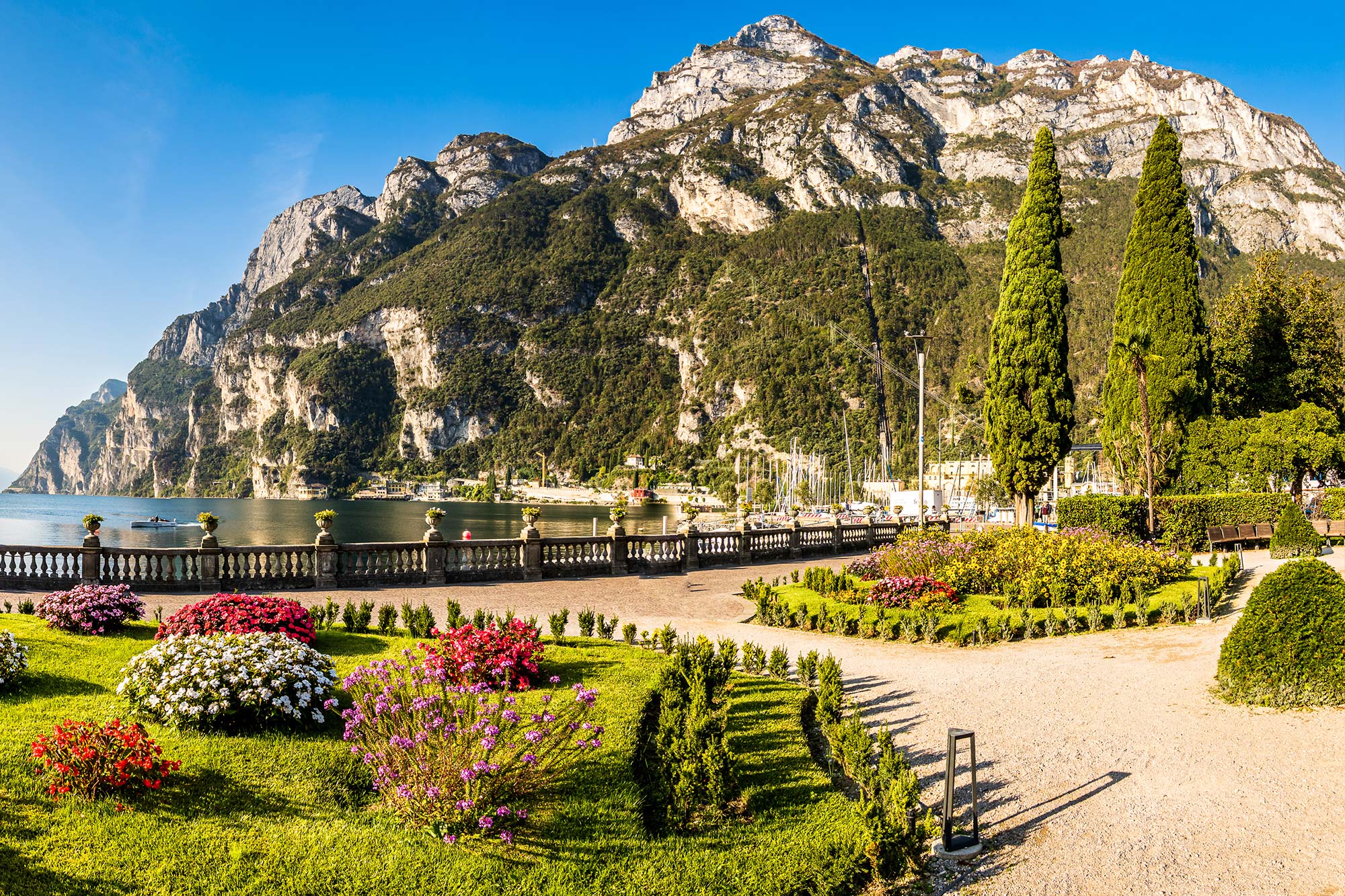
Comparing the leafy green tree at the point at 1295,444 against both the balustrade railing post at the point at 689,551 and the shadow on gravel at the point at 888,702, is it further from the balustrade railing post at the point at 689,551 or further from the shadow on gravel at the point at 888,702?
the shadow on gravel at the point at 888,702

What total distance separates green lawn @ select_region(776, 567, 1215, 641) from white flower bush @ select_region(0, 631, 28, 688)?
12.2 meters

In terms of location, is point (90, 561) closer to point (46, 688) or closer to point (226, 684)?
point (46, 688)

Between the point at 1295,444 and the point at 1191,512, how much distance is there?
20.1 ft

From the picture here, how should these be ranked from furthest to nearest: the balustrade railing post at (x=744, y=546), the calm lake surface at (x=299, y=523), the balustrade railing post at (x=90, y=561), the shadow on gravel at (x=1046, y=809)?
the calm lake surface at (x=299, y=523) → the balustrade railing post at (x=744, y=546) → the balustrade railing post at (x=90, y=561) → the shadow on gravel at (x=1046, y=809)

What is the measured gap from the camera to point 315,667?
7.93 m

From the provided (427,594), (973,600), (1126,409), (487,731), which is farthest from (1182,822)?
(1126,409)

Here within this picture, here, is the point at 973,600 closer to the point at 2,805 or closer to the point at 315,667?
the point at 315,667

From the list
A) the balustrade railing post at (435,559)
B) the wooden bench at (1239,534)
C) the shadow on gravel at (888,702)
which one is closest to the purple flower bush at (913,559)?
the shadow on gravel at (888,702)

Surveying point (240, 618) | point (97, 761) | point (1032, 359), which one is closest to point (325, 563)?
point (240, 618)

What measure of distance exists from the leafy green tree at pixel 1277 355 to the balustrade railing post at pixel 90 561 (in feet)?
144

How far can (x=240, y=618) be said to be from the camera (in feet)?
31.9

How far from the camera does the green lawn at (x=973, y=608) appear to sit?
13680mm

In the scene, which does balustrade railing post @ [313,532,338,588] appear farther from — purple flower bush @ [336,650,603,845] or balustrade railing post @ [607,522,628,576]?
purple flower bush @ [336,650,603,845]

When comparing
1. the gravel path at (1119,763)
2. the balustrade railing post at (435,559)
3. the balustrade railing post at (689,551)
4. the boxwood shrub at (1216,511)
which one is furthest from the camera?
the boxwood shrub at (1216,511)
